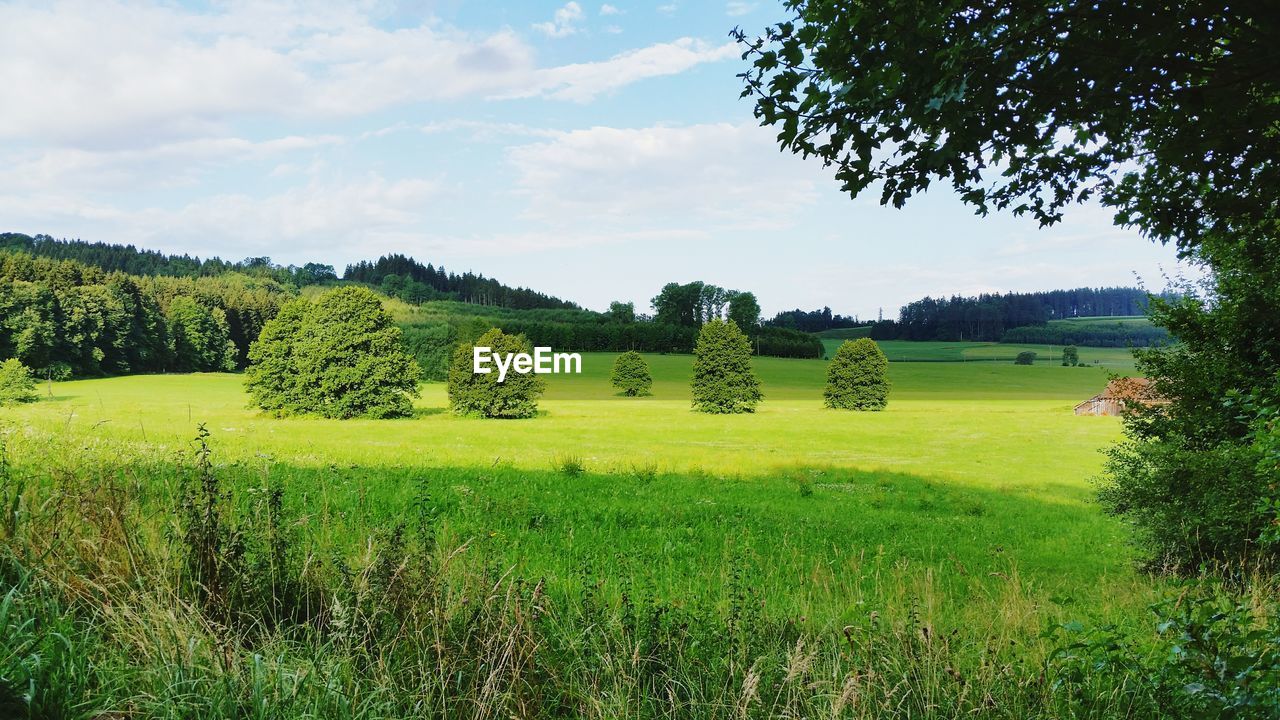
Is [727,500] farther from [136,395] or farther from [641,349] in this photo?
[641,349]

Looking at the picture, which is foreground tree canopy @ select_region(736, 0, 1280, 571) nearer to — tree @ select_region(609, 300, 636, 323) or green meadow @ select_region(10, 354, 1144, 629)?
green meadow @ select_region(10, 354, 1144, 629)

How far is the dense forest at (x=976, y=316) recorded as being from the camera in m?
81.8

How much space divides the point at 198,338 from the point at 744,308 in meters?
67.4

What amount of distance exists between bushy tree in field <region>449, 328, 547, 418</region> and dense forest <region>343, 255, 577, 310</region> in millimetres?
73244

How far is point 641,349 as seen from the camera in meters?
95.5

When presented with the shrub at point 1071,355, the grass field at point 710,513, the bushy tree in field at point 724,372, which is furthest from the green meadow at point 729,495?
the shrub at point 1071,355

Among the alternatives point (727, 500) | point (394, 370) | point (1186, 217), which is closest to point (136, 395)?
point (394, 370)

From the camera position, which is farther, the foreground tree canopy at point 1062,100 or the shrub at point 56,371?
the shrub at point 56,371

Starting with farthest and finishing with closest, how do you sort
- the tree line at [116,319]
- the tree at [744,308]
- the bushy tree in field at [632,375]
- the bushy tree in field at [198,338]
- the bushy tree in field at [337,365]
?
the tree at [744,308] → the bushy tree in field at [632,375] → the bushy tree in field at [198,338] → the bushy tree in field at [337,365] → the tree line at [116,319]

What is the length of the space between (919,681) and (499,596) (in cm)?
256

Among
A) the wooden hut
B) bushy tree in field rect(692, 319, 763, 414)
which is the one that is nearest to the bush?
the wooden hut

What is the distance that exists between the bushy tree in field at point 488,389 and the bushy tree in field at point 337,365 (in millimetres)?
4007

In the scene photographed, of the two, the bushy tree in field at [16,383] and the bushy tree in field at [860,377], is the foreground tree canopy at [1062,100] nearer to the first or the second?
the bushy tree in field at [16,383]

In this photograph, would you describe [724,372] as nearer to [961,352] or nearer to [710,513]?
[710,513]
